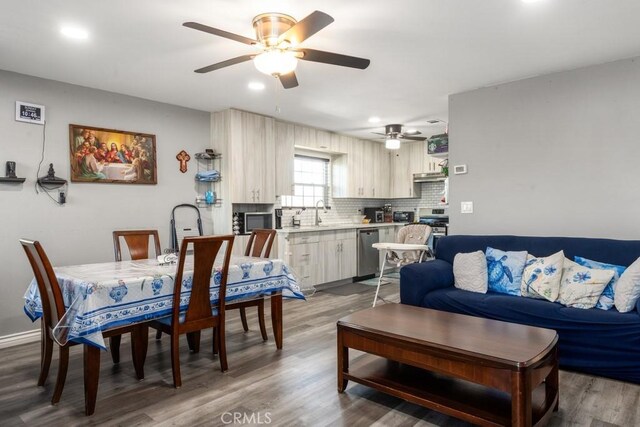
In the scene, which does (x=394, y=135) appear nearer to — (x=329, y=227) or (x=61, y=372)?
(x=329, y=227)

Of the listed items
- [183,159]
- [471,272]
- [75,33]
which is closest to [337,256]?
[183,159]

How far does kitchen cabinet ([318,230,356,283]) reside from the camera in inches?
230

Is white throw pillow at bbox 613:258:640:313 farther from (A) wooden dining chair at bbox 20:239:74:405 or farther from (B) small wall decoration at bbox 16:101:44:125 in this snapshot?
(B) small wall decoration at bbox 16:101:44:125

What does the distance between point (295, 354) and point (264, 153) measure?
117 inches

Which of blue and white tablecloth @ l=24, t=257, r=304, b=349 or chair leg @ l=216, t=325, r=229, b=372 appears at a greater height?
blue and white tablecloth @ l=24, t=257, r=304, b=349

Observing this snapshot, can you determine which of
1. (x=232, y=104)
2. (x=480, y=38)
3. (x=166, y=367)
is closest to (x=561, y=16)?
(x=480, y=38)

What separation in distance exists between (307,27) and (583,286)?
105 inches

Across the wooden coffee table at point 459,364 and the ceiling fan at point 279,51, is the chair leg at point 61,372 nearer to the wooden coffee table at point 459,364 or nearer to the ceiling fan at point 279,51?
the wooden coffee table at point 459,364

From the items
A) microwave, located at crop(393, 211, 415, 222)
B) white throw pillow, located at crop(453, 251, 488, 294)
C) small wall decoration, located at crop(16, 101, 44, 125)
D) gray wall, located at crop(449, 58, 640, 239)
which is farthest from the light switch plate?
small wall decoration, located at crop(16, 101, 44, 125)

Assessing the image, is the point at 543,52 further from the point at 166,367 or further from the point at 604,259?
the point at 166,367

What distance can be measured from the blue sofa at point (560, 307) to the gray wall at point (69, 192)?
298 centimetres

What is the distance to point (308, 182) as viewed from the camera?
6.65m

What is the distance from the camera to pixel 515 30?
2865 mm

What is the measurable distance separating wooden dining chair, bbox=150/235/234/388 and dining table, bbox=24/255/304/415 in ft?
0.15
